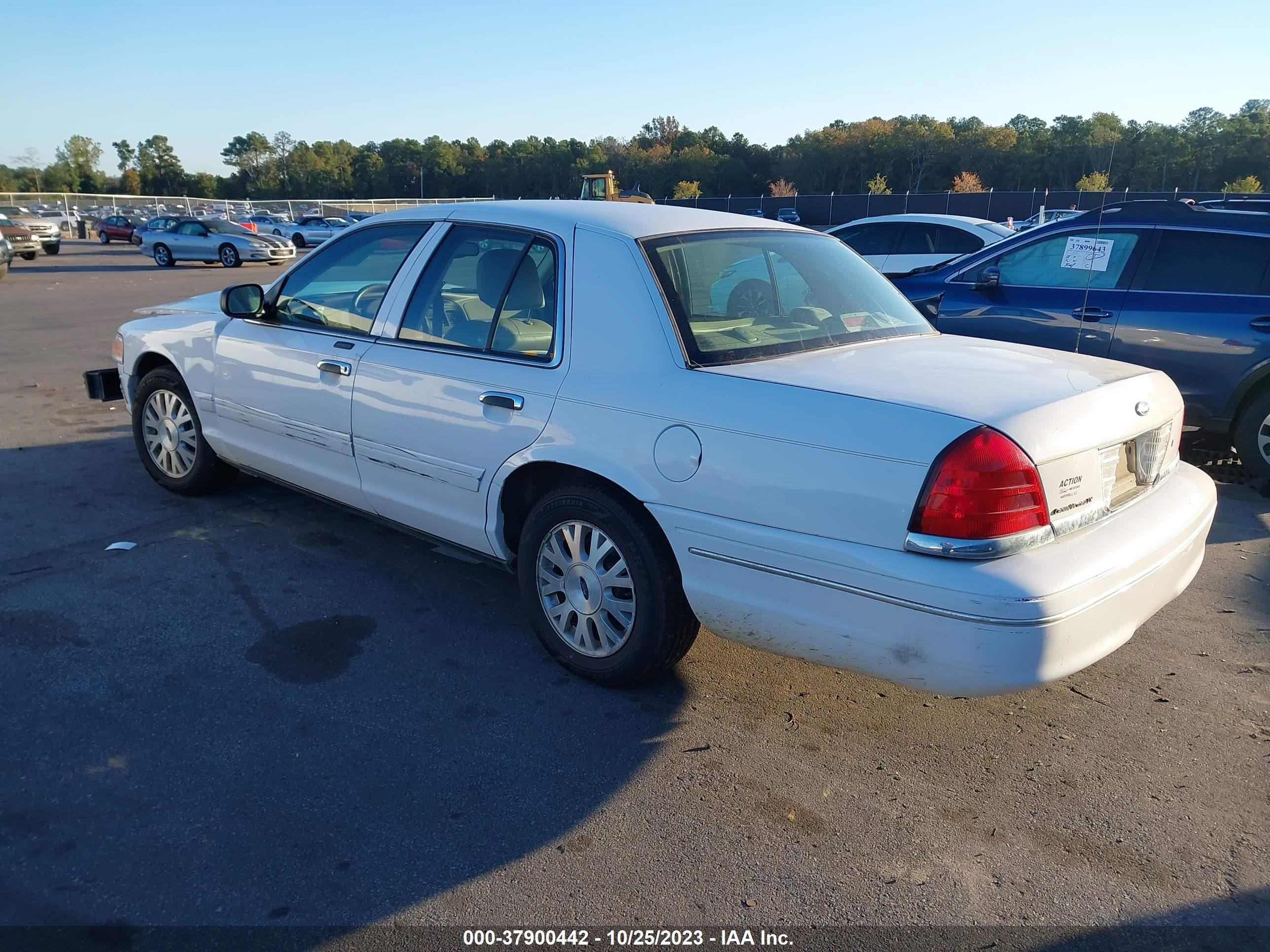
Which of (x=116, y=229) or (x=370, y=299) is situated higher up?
(x=116, y=229)

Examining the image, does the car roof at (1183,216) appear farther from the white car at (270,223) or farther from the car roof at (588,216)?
the white car at (270,223)

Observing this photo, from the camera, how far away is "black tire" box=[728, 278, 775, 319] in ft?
11.5

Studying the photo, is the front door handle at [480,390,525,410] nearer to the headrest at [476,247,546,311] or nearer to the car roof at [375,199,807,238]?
the headrest at [476,247,546,311]

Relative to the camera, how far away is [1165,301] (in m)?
6.26

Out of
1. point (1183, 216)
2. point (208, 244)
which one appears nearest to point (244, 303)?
point (1183, 216)

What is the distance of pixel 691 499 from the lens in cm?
300

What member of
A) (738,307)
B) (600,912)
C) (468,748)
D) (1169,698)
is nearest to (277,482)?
(468,748)

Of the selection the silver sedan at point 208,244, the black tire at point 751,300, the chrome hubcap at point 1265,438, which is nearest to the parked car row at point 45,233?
the silver sedan at point 208,244

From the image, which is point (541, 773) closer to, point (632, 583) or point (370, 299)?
point (632, 583)

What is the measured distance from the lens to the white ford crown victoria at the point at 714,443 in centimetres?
262

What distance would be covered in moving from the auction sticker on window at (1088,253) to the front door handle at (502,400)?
11.2 ft

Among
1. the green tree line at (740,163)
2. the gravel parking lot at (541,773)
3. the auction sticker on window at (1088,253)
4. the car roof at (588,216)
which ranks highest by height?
the green tree line at (740,163)

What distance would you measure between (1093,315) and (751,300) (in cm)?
404

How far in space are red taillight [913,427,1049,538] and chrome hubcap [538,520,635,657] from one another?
1.11m
